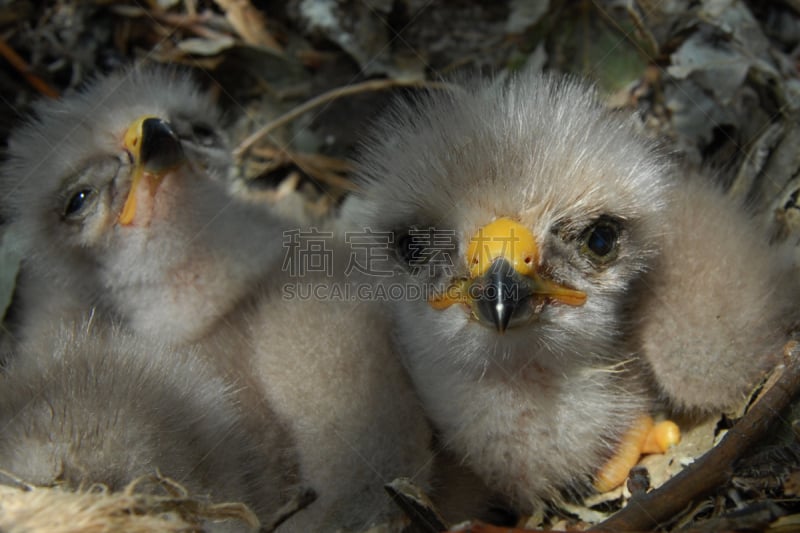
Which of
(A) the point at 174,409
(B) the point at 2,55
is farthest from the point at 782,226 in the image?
(B) the point at 2,55

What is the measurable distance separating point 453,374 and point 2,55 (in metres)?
2.49

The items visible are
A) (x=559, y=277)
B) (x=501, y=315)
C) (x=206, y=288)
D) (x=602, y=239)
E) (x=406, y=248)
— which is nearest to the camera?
(x=501, y=315)

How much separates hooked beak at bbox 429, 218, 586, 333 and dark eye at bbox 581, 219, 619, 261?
15cm

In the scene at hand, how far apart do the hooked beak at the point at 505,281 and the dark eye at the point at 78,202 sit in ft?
4.77

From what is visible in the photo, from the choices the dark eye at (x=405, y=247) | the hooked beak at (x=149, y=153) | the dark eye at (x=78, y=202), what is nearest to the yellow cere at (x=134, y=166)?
the hooked beak at (x=149, y=153)

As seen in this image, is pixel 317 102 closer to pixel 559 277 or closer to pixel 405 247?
pixel 405 247

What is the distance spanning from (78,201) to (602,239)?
1.82 meters

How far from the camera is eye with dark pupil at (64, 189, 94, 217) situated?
2.77 meters

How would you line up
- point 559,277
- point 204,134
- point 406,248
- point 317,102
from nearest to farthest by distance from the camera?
point 559,277
point 406,248
point 204,134
point 317,102

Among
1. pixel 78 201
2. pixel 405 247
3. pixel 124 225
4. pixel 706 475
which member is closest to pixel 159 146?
pixel 124 225

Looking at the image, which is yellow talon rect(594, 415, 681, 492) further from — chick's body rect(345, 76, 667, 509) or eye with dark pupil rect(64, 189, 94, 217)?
eye with dark pupil rect(64, 189, 94, 217)

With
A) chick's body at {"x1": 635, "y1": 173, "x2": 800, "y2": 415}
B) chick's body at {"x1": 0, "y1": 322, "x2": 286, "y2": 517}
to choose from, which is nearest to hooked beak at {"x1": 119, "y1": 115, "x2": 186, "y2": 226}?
chick's body at {"x1": 0, "y1": 322, "x2": 286, "y2": 517}

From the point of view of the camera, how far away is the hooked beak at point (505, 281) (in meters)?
1.85

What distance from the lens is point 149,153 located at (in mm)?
2607
